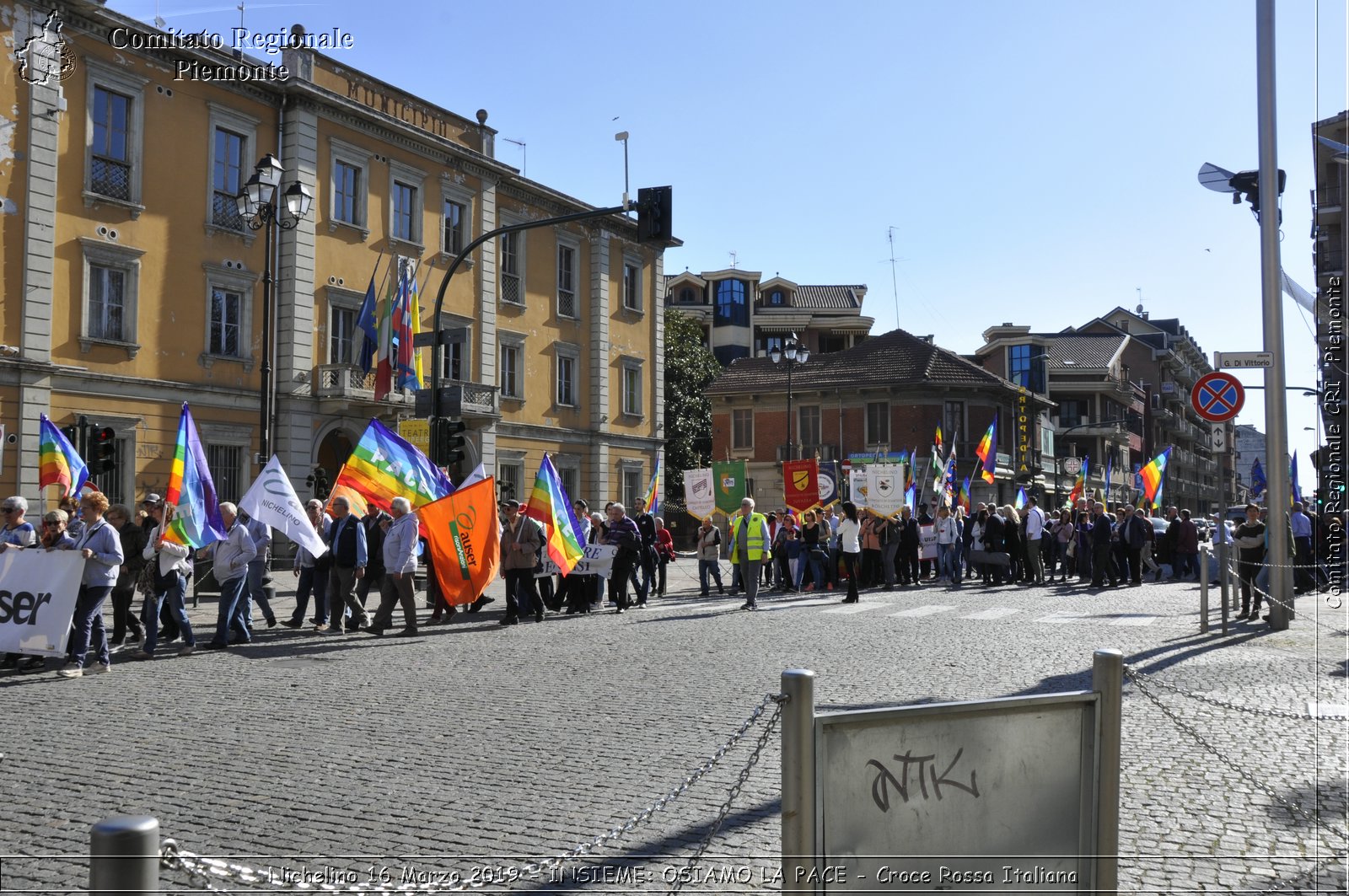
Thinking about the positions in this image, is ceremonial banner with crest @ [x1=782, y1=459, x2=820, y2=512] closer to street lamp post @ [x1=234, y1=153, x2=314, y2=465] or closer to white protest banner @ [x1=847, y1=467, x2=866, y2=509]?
white protest banner @ [x1=847, y1=467, x2=866, y2=509]

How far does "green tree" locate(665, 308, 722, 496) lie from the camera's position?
181 feet

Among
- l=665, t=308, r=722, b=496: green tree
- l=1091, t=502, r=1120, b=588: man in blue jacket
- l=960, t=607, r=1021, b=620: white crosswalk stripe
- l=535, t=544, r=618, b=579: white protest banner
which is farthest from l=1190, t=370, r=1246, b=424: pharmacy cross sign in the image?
l=665, t=308, r=722, b=496: green tree

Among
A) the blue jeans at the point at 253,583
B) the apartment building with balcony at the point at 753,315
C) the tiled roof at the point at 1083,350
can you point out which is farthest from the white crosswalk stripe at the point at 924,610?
the tiled roof at the point at 1083,350

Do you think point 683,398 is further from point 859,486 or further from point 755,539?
point 755,539

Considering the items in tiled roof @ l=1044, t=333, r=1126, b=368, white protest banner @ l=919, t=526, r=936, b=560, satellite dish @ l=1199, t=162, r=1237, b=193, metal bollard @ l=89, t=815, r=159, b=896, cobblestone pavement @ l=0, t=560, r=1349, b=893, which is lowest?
cobblestone pavement @ l=0, t=560, r=1349, b=893

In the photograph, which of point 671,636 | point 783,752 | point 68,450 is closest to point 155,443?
point 68,450

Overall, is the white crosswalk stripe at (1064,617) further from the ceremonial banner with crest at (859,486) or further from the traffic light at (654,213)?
the ceremonial banner with crest at (859,486)

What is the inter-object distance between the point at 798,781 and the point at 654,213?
50.9 feet

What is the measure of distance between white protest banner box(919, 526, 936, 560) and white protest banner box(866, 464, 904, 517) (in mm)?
771

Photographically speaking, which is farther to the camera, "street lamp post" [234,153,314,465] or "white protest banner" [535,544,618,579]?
"white protest banner" [535,544,618,579]

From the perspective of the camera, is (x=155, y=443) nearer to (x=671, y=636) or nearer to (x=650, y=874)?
(x=671, y=636)

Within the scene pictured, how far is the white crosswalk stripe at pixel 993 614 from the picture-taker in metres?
17.4

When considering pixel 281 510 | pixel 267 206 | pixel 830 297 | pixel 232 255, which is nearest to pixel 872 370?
pixel 830 297

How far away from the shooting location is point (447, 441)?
19.7 m
